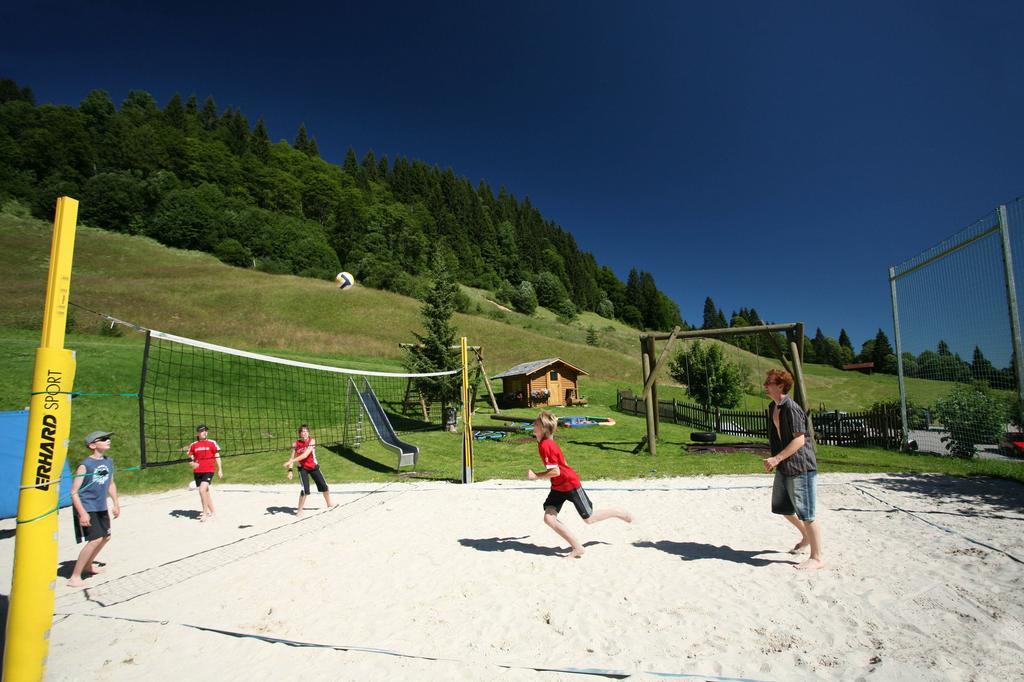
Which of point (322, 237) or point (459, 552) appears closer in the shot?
point (459, 552)

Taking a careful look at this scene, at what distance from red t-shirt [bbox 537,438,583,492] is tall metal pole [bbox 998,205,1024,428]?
9314mm

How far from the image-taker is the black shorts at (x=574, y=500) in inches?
195

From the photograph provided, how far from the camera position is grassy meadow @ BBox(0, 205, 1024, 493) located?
11.4 meters

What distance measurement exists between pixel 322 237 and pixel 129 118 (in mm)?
34696

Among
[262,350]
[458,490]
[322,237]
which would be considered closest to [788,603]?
[458,490]

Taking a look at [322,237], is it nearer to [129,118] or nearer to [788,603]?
[129,118]

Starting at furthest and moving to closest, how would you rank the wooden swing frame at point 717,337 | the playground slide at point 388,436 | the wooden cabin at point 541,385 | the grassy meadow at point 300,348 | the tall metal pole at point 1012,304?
the wooden cabin at point 541,385
the playground slide at point 388,436
the grassy meadow at point 300,348
the wooden swing frame at point 717,337
the tall metal pole at point 1012,304

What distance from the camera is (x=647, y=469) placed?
10.4 m

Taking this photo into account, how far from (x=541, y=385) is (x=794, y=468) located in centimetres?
2508

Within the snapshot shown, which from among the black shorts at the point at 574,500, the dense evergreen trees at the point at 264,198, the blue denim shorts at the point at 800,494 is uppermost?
the dense evergreen trees at the point at 264,198

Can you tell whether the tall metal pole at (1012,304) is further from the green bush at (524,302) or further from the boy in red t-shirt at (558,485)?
the green bush at (524,302)

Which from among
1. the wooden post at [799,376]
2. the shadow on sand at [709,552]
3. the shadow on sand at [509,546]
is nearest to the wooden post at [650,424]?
the wooden post at [799,376]

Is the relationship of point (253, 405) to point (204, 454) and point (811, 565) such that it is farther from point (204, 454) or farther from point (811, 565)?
point (811, 565)

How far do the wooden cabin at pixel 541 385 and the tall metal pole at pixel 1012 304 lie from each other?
70.9 feet
